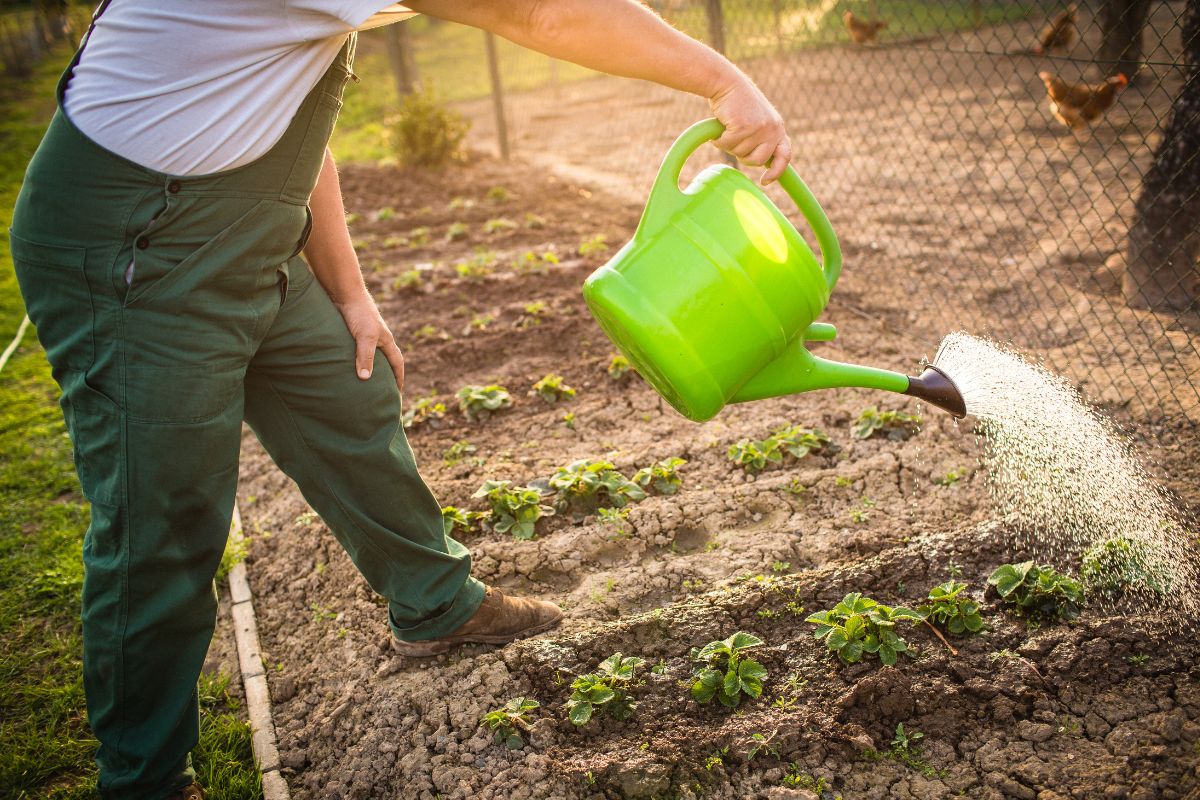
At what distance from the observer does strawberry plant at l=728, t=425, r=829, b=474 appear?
2818 millimetres

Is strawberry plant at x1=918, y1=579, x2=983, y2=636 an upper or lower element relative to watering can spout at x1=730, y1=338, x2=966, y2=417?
lower

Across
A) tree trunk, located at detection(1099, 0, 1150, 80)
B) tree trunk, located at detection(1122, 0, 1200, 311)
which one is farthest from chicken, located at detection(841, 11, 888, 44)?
tree trunk, located at detection(1122, 0, 1200, 311)

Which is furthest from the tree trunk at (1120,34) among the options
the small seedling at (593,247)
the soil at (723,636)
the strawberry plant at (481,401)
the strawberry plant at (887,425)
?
the strawberry plant at (481,401)

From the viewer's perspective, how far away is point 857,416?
3072 millimetres

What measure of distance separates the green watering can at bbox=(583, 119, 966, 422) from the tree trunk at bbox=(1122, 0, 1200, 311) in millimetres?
2487

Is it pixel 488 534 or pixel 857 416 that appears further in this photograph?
pixel 857 416

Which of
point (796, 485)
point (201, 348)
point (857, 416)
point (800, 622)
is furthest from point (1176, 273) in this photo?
point (201, 348)

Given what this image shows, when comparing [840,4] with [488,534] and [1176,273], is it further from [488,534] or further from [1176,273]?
[488,534]

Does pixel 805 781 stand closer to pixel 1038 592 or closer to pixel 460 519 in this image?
Result: pixel 1038 592

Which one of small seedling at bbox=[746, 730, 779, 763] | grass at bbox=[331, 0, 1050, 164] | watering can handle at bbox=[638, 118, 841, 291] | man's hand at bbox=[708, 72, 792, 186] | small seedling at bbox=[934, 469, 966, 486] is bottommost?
grass at bbox=[331, 0, 1050, 164]

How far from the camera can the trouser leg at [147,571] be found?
4.92 ft

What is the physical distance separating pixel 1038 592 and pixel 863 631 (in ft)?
1.47

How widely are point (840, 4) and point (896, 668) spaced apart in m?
13.4

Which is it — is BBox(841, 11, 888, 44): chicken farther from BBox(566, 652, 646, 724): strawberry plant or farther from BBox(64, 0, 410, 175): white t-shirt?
BBox(64, 0, 410, 175): white t-shirt
